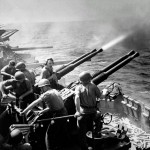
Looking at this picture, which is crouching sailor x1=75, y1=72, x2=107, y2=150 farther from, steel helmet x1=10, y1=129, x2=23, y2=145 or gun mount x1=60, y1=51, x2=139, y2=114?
steel helmet x1=10, y1=129, x2=23, y2=145

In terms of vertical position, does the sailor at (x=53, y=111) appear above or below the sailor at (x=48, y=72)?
below

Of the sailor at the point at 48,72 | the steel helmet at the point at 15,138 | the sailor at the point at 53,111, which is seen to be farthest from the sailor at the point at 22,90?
the steel helmet at the point at 15,138

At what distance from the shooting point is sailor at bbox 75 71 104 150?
5.98 m

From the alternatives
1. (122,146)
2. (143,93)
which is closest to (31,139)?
(122,146)

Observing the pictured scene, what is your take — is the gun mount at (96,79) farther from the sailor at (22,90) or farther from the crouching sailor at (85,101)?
the sailor at (22,90)

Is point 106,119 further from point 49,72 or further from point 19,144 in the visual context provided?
point 19,144

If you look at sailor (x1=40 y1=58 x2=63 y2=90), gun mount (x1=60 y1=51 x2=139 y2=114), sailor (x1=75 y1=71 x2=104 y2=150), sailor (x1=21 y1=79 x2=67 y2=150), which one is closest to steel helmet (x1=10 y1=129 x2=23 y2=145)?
sailor (x1=21 y1=79 x2=67 y2=150)

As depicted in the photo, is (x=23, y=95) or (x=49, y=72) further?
(x=49, y=72)

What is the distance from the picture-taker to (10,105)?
5.98m

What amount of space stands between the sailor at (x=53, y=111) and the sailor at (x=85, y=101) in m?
0.40

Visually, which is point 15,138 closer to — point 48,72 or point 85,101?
point 85,101

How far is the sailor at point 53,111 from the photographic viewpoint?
18.8 feet

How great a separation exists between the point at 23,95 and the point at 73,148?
1854 mm

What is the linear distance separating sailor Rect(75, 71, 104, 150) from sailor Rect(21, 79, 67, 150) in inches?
15.6
